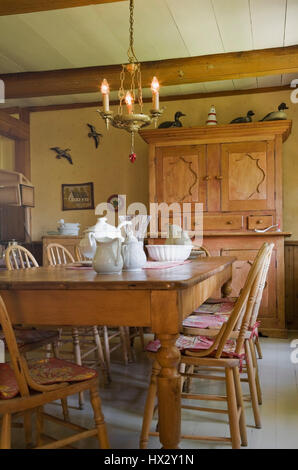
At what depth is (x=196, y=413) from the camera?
2.29 m

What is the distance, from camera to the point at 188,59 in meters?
3.99

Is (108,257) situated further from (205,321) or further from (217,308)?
(217,308)

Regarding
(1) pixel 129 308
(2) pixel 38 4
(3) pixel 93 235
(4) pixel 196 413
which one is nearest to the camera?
(1) pixel 129 308

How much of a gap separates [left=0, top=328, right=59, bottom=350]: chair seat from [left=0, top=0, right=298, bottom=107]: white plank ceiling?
238 centimetres

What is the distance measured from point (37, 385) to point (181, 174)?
11.0 ft

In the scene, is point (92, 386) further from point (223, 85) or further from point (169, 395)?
point (223, 85)

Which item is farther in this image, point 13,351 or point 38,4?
point 38,4

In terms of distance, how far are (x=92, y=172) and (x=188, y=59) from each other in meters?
1.91

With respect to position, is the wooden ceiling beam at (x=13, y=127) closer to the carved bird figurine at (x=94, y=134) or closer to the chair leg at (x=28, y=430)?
the carved bird figurine at (x=94, y=134)

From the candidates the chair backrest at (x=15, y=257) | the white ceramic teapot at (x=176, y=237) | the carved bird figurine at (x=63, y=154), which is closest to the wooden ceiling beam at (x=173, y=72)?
the carved bird figurine at (x=63, y=154)

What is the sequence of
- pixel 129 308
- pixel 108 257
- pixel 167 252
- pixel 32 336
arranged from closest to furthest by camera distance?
pixel 129 308
pixel 108 257
pixel 32 336
pixel 167 252

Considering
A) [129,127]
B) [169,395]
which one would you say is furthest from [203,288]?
[129,127]

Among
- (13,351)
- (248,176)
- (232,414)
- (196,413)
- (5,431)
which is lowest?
(196,413)

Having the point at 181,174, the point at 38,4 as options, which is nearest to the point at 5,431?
the point at 38,4
